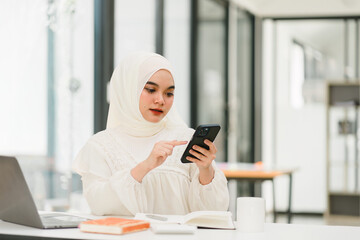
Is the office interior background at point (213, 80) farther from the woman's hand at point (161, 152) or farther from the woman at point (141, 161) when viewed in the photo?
the woman's hand at point (161, 152)

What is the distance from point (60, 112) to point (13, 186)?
2.04 metres

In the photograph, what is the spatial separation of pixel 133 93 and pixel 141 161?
0.26 meters

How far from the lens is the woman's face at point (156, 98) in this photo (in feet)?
7.77

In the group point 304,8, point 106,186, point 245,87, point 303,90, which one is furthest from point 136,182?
point 303,90

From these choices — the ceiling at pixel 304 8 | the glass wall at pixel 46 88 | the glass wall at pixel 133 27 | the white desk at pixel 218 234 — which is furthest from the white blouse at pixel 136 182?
the ceiling at pixel 304 8

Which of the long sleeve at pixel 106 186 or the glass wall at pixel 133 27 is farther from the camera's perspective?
→ the glass wall at pixel 133 27

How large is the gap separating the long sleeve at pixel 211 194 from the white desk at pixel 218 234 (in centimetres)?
35

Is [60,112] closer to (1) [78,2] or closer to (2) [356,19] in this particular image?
(1) [78,2]

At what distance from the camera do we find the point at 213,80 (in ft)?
22.2

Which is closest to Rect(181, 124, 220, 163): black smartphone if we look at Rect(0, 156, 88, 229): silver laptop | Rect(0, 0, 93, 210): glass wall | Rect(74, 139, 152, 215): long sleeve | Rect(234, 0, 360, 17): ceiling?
Rect(74, 139, 152, 215): long sleeve

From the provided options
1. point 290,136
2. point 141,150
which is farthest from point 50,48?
point 290,136

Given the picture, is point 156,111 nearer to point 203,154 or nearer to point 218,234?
point 203,154

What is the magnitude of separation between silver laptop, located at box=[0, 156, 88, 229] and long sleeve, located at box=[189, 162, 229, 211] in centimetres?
48

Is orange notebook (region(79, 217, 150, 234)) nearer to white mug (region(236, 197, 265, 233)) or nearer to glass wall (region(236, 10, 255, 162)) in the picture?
white mug (region(236, 197, 265, 233))
